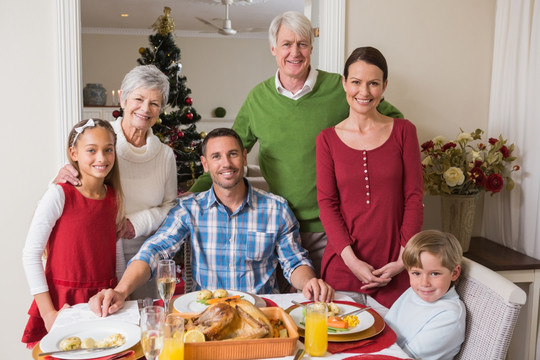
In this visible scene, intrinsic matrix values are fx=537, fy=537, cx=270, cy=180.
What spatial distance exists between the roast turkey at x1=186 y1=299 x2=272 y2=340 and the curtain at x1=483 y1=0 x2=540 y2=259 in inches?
75.8

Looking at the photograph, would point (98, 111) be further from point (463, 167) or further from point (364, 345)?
point (364, 345)

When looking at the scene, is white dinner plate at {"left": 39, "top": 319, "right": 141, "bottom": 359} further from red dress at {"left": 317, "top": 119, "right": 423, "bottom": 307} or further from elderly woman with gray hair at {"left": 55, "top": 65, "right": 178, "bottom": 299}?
red dress at {"left": 317, "top": 119, "right": 423, "bottom": 307}

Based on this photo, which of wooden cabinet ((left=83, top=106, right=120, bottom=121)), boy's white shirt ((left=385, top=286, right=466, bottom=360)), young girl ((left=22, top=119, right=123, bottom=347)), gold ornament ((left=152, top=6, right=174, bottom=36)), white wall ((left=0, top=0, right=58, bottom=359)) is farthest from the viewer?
wooden cabinet ((left=83, top=106, right=120, bottom=121))

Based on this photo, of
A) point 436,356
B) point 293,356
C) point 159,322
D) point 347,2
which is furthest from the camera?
point 347,2

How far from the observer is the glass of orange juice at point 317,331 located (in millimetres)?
A: 1382

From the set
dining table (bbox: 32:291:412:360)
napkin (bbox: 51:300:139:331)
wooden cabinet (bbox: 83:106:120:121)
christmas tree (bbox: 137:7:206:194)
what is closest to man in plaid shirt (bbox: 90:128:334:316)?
dining table (bbox: 32:291:412:360)

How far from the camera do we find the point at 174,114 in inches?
162

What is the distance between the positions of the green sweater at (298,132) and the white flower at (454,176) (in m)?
0.52

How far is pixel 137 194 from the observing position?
2.27 metres

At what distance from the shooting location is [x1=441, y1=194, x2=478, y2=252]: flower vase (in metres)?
2.77

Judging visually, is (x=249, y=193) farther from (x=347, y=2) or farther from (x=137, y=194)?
(x=347, y=2)

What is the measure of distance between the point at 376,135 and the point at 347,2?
110cm

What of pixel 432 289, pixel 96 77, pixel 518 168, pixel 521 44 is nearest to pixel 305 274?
pixel 432 289

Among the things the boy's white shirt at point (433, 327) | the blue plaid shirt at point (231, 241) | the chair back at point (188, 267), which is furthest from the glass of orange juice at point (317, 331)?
the chair back at point (188, 267)
